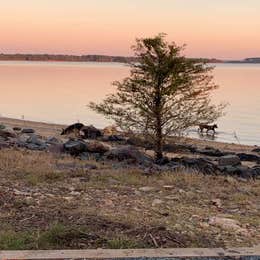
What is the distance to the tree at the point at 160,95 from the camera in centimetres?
1247

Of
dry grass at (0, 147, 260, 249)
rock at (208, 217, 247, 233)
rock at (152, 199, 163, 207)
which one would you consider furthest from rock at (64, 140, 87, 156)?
rock at (208, 217, 247, 233)

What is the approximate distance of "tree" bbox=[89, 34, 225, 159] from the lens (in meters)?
12.5

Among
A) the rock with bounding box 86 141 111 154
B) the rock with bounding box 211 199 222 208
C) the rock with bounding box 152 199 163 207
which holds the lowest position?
the rock with bounding box 86 141 111 154

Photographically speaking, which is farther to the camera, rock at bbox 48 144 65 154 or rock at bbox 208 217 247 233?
rock at bbox 48 144 65 154

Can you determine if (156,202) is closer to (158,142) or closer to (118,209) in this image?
(118,209)

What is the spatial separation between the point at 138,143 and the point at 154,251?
9439 mm

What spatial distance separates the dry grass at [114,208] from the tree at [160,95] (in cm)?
387

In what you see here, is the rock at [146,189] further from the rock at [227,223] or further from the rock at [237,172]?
the rock at [237,172]

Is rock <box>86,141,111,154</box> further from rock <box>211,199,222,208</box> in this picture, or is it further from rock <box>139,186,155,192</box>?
rock <box>211,199,222,208</box>

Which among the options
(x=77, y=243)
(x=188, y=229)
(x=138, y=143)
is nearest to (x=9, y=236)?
(x=77, y=243)

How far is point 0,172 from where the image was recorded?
807 centimetres

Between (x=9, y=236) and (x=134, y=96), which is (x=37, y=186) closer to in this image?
(x=9, y=236)

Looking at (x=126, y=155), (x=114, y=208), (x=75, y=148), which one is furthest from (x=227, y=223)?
(x=75, y=148)

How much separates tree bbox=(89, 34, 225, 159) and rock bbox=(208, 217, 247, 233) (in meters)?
7.06
